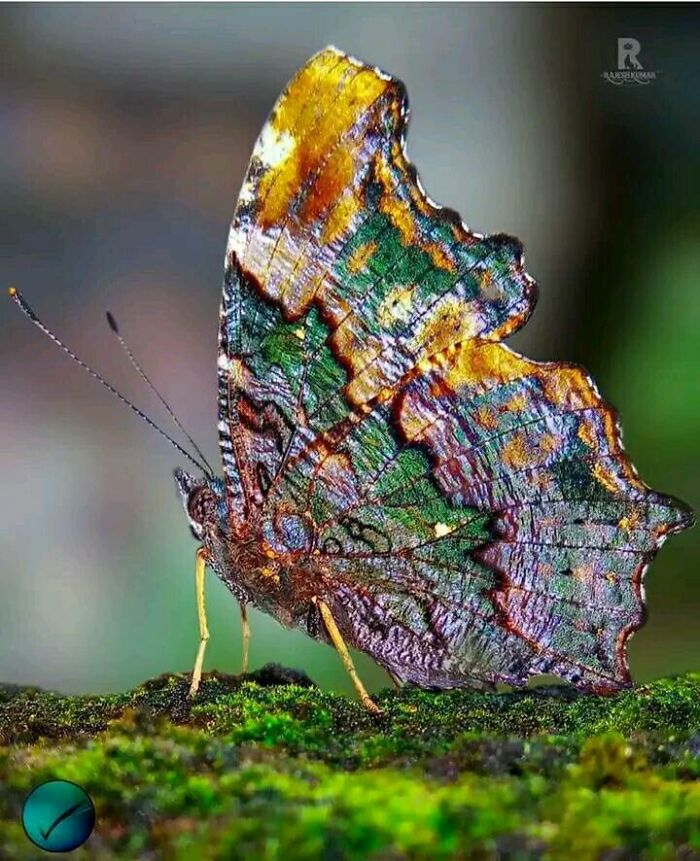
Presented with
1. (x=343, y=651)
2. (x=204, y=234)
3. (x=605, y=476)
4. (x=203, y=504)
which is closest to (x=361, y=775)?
(x=343, y=651)

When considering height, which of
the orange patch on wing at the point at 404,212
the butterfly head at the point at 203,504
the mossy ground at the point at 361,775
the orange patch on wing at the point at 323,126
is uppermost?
the orange patch on wing at the point at 323,126

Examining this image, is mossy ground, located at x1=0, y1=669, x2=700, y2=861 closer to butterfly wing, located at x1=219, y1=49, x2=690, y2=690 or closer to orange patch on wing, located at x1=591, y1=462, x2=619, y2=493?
butterfly wing, located at x1=219, y1=49, x2=690, y2=690

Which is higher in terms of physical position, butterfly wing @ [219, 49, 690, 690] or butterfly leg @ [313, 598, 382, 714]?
butterfly wing @ [219, 49, 690, 690]

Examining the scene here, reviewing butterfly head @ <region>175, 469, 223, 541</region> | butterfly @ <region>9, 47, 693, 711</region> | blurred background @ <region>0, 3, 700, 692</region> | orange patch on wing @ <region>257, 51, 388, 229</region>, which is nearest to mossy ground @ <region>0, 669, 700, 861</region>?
butterfly @ <region>9, 47, 693, 711</region>

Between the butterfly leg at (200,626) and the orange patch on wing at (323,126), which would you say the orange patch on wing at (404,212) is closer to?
the orange patch on wing at (323,126)

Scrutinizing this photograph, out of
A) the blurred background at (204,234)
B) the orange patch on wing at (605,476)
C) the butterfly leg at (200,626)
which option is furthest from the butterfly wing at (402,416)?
the blurred background at (204,234)
